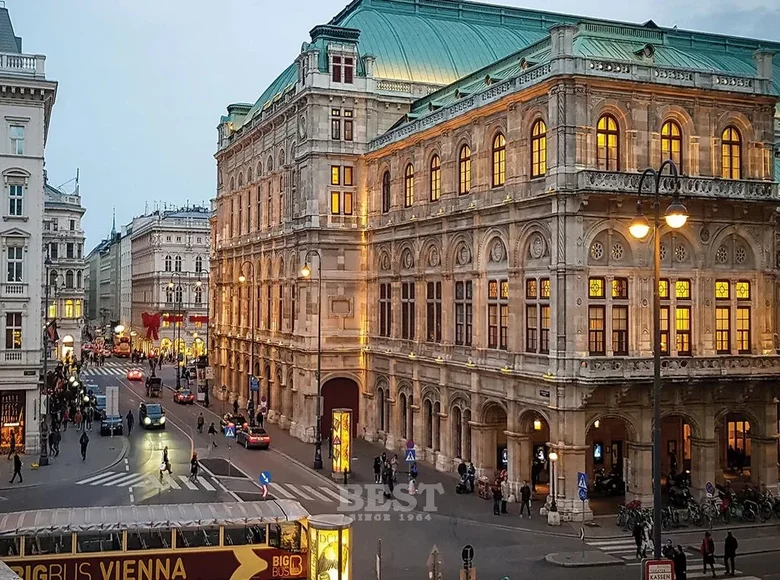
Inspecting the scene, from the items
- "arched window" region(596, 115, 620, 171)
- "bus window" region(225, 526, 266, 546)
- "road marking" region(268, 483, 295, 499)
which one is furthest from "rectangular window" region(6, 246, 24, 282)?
"bus window" region(225, 526, 266, 546)

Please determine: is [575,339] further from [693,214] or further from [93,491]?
[93,491]

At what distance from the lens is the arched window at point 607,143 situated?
4197 cm

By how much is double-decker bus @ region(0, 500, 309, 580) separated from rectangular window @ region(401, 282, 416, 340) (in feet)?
100

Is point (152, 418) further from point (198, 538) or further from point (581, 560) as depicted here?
point (198, 538)

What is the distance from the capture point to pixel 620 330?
41.8 meters

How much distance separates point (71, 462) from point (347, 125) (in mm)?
28035

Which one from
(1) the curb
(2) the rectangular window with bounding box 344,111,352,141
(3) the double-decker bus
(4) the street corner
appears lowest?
(4) the street corner

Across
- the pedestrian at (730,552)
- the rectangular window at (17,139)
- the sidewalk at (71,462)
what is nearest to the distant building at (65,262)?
the sidewalk at (71,462)

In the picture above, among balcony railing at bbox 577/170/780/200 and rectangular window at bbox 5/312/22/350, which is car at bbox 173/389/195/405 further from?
balcony railing at bbox 577/170/780/200

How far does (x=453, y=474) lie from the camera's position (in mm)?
50188

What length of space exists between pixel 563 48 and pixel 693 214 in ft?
31.8

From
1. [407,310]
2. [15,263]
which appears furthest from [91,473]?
[407,310]

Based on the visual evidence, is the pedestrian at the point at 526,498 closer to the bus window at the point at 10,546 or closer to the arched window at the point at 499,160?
the arched window at the point at 499,160

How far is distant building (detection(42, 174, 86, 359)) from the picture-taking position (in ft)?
361
